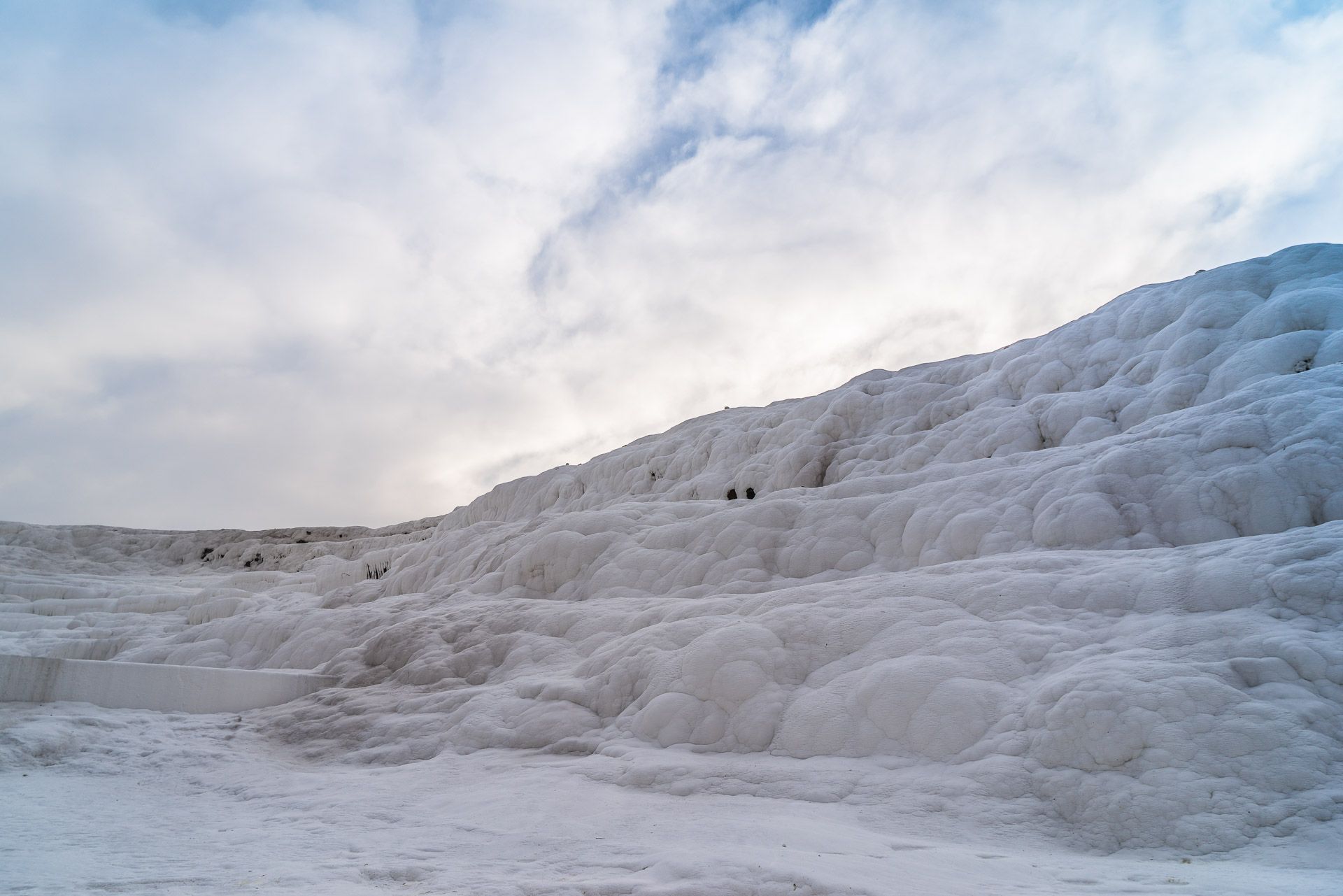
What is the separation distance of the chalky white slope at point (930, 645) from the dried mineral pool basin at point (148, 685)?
376mm

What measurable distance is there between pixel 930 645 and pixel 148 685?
373 inches

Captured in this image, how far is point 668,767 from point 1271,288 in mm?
16729

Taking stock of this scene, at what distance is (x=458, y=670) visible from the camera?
34.4 feet

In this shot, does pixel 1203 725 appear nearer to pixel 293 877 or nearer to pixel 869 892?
pixel 869 892

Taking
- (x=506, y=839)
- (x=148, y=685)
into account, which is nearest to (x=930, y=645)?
(x=506, y=839)

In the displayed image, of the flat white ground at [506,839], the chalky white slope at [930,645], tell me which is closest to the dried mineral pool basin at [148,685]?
the chalky white slope at [930,645]

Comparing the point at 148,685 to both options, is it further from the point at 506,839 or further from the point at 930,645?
the point at 930,645

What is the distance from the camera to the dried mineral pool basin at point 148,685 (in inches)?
344

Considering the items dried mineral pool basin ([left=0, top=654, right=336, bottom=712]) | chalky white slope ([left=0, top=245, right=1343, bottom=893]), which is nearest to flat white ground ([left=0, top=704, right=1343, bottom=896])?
chalky white slope ([left=0, top=245, right=1343, bottom=893])

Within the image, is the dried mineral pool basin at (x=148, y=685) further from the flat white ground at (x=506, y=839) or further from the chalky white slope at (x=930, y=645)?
the flat white ground at (x=506, y=839)

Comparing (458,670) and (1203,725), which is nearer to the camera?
(1203,725)

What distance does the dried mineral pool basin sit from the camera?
875 cm

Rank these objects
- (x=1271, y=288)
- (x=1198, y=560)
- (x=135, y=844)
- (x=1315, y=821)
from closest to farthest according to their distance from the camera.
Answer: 1. (x=1315, y=821)
2. (x=135, y=844)
3. (x=1198, y=560)
4. (x=1271, y=288)

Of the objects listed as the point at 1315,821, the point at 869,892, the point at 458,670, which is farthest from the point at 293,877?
the point at 458,670
